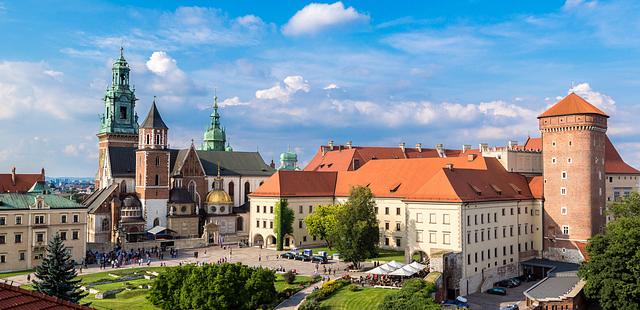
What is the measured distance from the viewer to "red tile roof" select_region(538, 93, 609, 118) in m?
66.4

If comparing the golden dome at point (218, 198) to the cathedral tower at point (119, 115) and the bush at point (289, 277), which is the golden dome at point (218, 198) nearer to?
the cathedral tower at point (119, 115)

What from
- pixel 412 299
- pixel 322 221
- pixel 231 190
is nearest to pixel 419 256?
pixel 322 221

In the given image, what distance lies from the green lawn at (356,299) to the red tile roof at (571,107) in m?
31.5

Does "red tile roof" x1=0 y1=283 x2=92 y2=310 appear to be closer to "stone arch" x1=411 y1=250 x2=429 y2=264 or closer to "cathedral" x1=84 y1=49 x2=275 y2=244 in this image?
"stone arch" x1=411 y1=250 x2=429 y2=264

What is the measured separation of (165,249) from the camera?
7731 cm

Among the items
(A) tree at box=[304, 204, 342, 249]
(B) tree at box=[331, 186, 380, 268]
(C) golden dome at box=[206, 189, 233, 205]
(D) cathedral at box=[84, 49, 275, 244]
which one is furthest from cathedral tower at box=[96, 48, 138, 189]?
(B) tree at box=[331, 186, 380, 268]

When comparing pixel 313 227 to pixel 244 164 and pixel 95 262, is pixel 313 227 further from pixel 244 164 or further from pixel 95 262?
pixel 244 164

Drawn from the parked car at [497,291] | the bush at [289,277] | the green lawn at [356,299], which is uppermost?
the bush at [289,277]

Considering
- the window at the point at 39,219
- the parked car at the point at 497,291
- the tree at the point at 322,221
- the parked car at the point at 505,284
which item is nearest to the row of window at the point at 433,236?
the parked car at the point at 497,291

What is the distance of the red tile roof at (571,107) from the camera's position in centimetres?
6644

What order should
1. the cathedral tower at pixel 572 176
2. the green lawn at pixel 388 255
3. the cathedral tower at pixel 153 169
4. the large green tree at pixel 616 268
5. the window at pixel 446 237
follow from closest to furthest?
the large green tree at pixel 616 268, the window at pixel 446 237, the green lawn at pixel 388 255, the cathedral tower at pixel 572 176, the cathedral tower at pixel 153 169

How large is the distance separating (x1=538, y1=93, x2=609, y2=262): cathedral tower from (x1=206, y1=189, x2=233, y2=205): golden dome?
44.9 metres

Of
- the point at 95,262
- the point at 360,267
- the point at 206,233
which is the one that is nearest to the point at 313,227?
the point at 360,267

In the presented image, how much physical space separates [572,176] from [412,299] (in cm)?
3210
